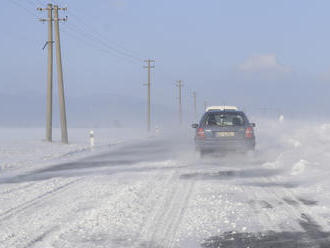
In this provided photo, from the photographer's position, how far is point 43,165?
16531 mm

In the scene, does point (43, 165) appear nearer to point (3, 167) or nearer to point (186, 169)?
point (3, 167)

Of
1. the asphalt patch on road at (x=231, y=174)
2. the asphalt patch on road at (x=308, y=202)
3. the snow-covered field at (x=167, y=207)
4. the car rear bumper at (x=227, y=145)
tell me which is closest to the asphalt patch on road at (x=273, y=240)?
the snow-covered field at (x=167, y=207)

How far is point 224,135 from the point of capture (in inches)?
677

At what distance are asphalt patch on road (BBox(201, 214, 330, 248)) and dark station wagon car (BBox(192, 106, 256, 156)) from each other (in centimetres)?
1051

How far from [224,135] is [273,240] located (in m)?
11.1

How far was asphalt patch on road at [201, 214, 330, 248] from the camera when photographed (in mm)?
5902

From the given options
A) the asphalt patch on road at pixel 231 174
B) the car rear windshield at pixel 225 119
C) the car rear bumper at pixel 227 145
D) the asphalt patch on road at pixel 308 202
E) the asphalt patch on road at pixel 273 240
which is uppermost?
the car rear windshield at pixel 225 119

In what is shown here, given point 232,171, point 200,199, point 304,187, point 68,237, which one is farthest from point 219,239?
point 232,171

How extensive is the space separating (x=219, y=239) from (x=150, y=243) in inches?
32.6

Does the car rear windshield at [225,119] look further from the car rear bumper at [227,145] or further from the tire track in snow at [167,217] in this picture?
the tire track in snow at [167,217]

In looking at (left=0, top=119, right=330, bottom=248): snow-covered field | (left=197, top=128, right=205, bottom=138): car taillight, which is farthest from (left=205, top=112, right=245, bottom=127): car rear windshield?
(left=0, top=119, right=330, bottom=248): snow-covered field

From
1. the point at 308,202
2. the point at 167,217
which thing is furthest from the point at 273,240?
the point at 308,202

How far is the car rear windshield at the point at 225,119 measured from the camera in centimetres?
1747

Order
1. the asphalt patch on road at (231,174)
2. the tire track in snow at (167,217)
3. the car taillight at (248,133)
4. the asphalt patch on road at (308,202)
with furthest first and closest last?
the car taillight at (248,133)
the asphalt patch on road at (231,174)
the asphalt patch on road at (308,202)
the tire track in snow at (167,217)
